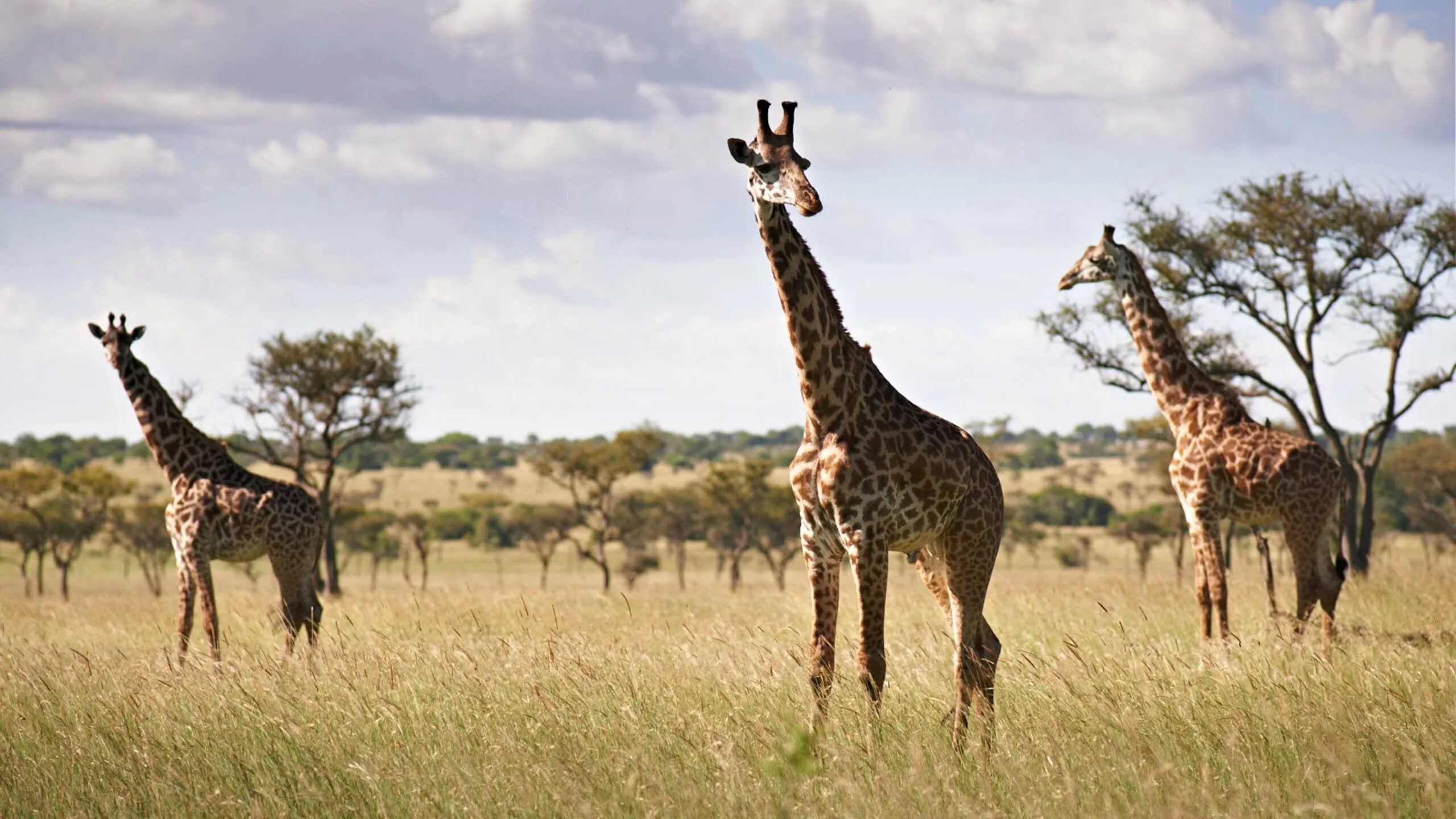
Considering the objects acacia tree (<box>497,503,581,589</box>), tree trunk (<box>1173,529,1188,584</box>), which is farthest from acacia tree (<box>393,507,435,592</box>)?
tree trunk (<box>1173,529,1188,584</box>)

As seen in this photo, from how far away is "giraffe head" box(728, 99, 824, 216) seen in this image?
6.62 metres

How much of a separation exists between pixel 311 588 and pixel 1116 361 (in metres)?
15.9

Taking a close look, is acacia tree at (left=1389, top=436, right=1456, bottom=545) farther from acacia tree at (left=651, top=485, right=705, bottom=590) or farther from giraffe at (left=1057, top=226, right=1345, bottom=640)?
giraffe at (left=1057, top=226, right=1345, bottom=640)

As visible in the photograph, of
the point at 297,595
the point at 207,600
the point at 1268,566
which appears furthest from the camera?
the point at 1268,566

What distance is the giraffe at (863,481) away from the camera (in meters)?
6.93

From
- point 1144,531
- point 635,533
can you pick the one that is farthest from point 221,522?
point 1144,531

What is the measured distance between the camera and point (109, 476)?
40.5 m

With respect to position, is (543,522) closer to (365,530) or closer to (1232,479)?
(365,530)

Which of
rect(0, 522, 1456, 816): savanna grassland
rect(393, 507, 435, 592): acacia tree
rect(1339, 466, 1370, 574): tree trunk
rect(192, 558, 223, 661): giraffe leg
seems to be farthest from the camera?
rect(393, 507, 435, 592): acacia tree

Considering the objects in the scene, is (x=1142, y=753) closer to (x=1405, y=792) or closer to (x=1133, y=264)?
(x=1405, y=792)

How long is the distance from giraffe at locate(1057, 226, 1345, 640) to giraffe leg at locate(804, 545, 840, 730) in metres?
4.85

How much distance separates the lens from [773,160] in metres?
6.79

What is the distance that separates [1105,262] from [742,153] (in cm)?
618

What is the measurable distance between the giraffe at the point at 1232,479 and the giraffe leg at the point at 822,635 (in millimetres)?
4845
